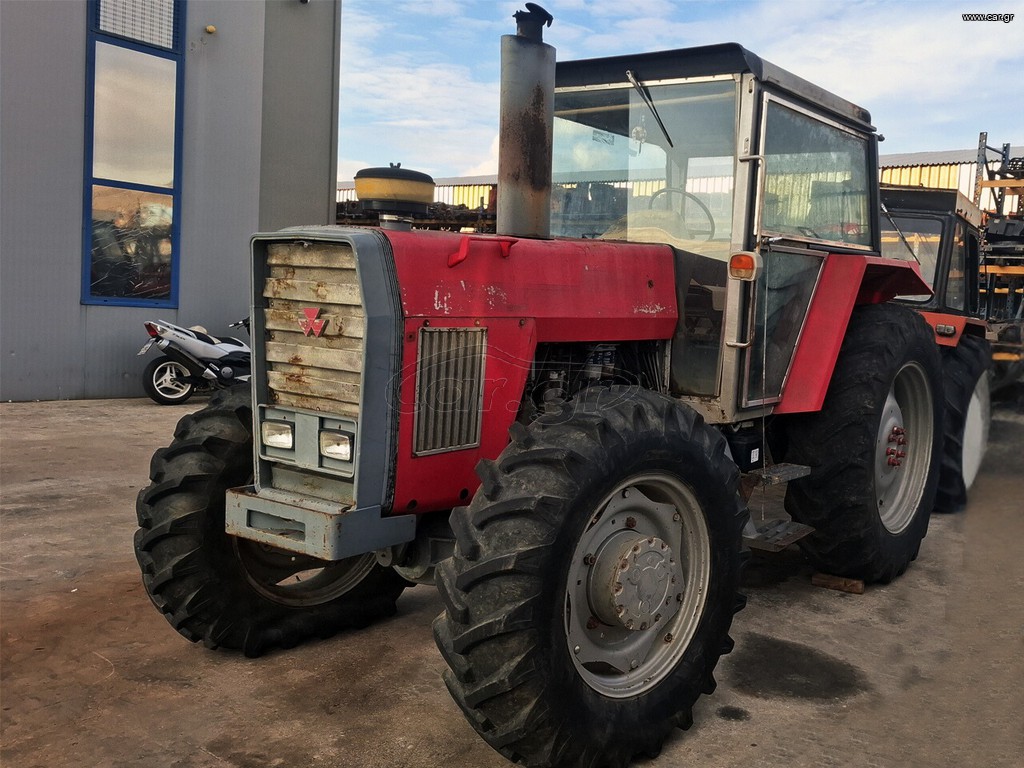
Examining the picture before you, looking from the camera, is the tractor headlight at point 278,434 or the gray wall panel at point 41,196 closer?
the tractor headlight at point 278,434

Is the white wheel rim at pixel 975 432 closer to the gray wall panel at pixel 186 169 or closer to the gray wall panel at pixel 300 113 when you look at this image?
the gray wall panel at pixel 186 169

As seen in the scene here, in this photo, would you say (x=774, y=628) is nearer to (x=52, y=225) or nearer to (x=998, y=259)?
(x=998, y=259)

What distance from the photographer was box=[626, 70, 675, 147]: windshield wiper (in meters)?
4.04

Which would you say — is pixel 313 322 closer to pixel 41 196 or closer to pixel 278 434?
pixel 278 434

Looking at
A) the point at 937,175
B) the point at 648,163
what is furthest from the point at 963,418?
the point at 937,175

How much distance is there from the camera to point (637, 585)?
296 cm

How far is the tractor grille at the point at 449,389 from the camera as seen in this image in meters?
3.02

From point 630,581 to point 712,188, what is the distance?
5.94 ft

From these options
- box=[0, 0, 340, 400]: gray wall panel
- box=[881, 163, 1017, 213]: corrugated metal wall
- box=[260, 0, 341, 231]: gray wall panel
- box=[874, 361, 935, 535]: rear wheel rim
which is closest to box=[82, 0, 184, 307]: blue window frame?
box=[0, 0, 340, 400]: gray wall panel

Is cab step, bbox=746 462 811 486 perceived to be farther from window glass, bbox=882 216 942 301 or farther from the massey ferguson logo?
window glass, bbox=882 216 942 301

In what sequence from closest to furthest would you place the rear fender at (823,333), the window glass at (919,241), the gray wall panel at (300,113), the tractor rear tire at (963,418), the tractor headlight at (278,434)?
the tractor headlight at (278,434) < the rear fender at (823,333) < the tractor rear tire at (963,418) < the window glass at (919,241) < the gray wall panel at (300,113)

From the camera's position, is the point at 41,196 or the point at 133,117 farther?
the point at 133,117

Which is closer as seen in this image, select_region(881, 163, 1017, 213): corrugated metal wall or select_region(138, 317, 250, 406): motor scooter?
select_region(138, 317, 250, 406): motor scooter

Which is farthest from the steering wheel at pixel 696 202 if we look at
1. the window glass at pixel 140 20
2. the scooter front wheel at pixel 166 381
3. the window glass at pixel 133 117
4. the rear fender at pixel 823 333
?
the window glass at pixel 140 20
